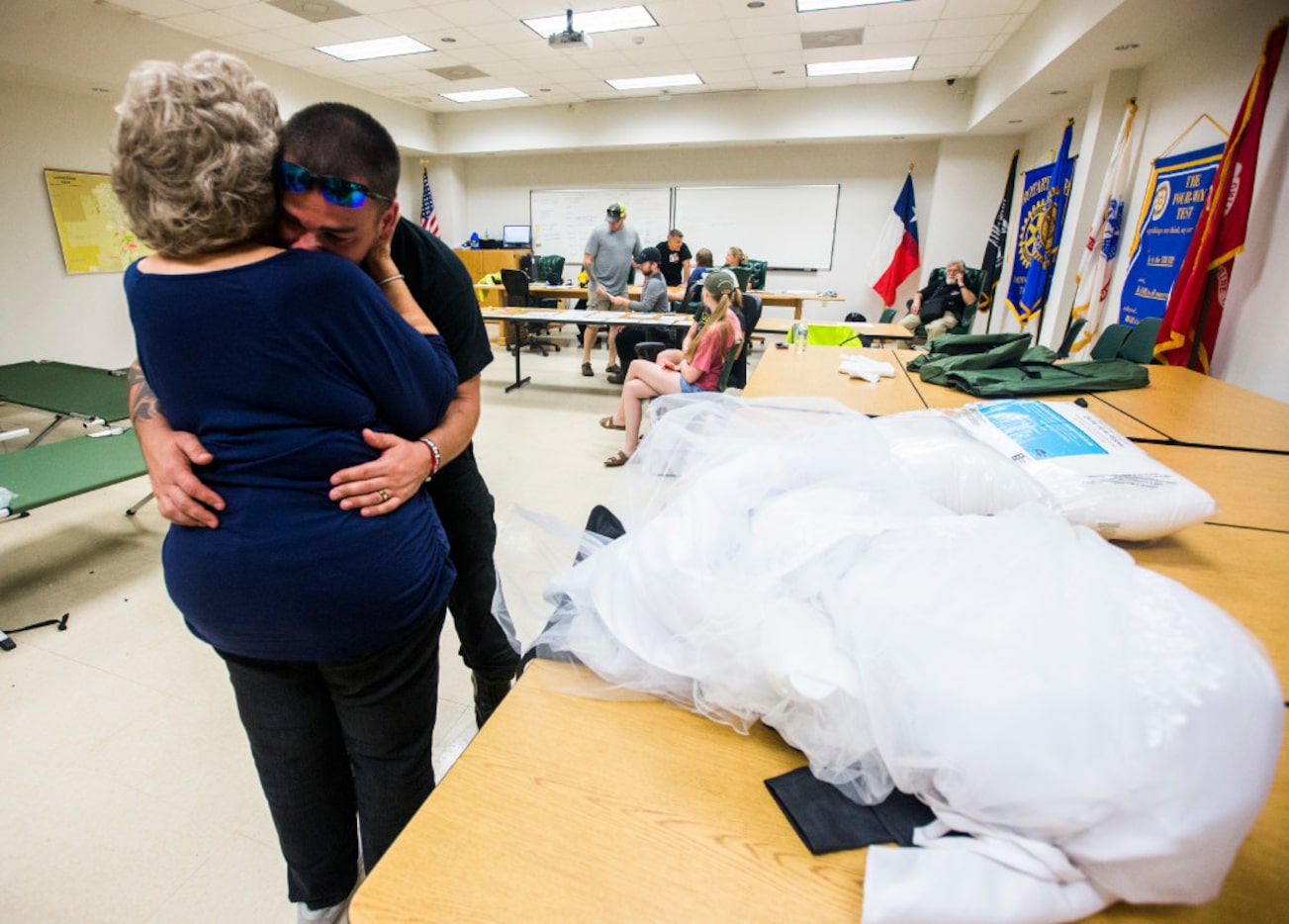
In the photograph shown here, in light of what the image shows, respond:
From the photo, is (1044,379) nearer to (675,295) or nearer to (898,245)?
(675,295)

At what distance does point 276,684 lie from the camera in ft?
2.79

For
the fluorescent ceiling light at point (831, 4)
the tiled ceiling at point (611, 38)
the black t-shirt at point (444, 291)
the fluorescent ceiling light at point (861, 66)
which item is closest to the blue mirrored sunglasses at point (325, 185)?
the black t-shirt at point (444, 291)

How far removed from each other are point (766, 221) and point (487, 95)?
4059mm

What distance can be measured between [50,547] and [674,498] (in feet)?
10.4

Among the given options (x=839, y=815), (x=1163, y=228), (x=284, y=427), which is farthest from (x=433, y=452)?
(x=1163, y=228)

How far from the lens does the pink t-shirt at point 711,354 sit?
3.26 metres

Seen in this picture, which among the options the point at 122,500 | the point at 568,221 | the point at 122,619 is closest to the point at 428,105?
the point at 568,221

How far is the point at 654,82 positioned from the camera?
22.8 ft

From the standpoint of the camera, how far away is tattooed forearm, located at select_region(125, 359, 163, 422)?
0.81 m

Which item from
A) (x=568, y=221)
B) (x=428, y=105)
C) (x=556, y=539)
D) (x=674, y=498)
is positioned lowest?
(x=556, y=539)

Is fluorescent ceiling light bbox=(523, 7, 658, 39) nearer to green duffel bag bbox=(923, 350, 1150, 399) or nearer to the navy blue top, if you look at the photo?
green duffel bag bbox=(923, 350, 1150, 399)

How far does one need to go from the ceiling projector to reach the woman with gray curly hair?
5261 mm

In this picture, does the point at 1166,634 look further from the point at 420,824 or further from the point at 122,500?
the point at 122,500

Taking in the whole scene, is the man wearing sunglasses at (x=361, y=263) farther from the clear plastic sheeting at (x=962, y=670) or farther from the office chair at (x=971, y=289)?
the office chair at (x=971, y=289)
